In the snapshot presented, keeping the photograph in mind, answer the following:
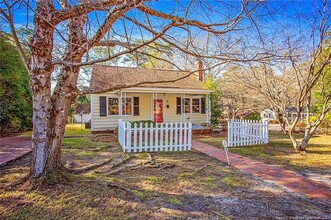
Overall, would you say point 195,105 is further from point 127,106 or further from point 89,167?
point 89,167

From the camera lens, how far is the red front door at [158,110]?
1591cm

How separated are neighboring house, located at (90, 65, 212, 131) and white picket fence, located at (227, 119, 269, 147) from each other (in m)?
6.06

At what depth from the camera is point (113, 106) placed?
14445mm

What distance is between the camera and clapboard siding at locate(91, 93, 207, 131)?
544 inches

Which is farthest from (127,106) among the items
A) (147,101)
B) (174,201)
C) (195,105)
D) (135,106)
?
(174,201)

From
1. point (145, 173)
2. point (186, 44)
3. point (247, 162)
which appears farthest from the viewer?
point (247, 162)

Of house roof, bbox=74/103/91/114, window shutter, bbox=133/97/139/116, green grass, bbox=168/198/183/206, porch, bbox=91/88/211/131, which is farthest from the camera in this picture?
house roof, bbox=74/103/91/114

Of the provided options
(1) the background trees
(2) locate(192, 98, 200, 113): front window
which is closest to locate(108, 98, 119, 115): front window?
(2) locate(192, 98, 200, 113): front window

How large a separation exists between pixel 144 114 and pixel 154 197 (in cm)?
1208

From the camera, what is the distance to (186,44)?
4160 millimetres

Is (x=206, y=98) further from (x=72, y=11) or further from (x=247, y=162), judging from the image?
(x=72, y=11)

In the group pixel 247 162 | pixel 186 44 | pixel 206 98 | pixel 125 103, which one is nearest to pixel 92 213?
pixel 186 44

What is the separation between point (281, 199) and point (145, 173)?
280cm

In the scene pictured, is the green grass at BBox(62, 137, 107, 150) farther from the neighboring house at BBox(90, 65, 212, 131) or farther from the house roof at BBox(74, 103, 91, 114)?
the house roof at BBox(74, 103, 91, 114)
